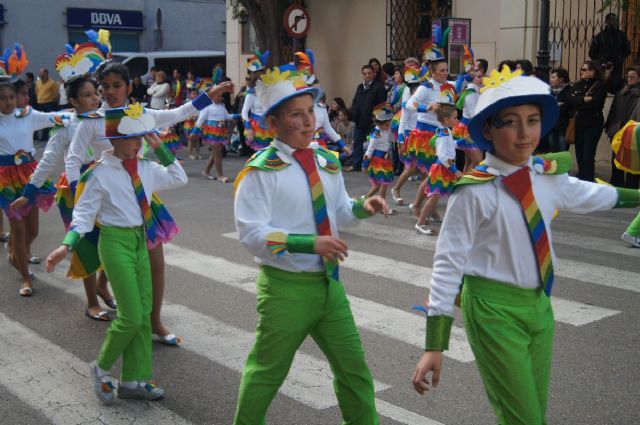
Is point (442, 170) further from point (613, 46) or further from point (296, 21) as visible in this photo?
point (296, 21)

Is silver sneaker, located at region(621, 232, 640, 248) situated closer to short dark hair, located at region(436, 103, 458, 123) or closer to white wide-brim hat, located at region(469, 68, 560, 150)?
short dark hair, located at region(436, 103, 458, 123)

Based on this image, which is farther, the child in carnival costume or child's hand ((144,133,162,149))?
child's hand ((144,133,162,149))

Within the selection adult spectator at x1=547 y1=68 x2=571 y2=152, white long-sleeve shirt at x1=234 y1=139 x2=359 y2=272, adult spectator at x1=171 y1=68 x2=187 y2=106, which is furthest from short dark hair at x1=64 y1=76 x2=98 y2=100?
adult spectator at x1=171 y1=68 x2=187 y2=106

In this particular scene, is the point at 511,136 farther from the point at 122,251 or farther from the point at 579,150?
the point at 579,150

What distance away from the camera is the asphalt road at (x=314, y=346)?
5156mm

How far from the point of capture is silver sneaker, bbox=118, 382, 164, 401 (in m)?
5.33

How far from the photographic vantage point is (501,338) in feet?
11.3

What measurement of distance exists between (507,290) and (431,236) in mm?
6816

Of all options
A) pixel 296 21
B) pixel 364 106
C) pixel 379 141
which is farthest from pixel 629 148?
pixel 296 21

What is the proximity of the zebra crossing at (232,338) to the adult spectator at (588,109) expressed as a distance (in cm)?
429

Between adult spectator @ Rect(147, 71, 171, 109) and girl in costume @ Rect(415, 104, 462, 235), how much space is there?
1357cm

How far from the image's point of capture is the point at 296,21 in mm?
20500

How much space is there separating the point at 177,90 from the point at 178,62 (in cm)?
376

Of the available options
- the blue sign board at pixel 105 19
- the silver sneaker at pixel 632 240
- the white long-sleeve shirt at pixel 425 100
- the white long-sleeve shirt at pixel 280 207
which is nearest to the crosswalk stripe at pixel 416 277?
the silver sneaker at pixel 632 240
